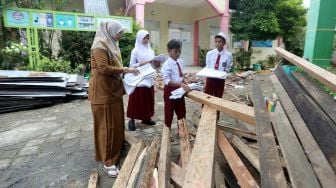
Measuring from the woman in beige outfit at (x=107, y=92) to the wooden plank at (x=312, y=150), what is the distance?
1696mm

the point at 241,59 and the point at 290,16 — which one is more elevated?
the point at 290,16

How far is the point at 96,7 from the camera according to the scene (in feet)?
34.0

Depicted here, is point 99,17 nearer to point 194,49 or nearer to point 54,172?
point 54,172

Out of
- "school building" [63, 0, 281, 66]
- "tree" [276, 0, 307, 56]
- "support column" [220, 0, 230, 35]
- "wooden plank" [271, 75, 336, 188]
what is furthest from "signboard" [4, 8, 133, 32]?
"tree" [276, 0, 307, 56]

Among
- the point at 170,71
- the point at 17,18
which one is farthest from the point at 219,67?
the point at 17,18

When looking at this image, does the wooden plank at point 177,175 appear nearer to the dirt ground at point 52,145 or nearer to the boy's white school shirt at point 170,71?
the dirt ground at point 52,145

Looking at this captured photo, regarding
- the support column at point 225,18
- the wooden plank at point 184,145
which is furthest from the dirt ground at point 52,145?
the support column at point 225,18

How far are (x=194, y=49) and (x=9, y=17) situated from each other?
949cm

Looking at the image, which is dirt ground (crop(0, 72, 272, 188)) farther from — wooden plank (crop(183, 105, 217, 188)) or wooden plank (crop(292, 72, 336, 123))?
wooden plank (crop(183, 105, 217, 188))

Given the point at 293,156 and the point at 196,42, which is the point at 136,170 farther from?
the point at 196,42

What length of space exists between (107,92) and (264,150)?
5.47 feet

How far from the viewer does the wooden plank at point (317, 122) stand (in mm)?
1388

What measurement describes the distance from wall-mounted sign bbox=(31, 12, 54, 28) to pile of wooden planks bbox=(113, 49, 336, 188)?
5.66 m

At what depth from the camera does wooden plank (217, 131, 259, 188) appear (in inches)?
66.9
